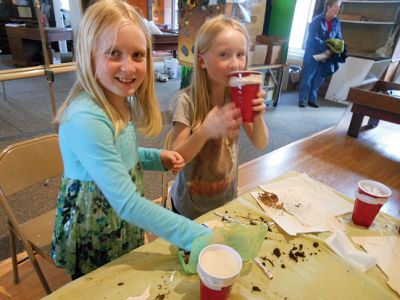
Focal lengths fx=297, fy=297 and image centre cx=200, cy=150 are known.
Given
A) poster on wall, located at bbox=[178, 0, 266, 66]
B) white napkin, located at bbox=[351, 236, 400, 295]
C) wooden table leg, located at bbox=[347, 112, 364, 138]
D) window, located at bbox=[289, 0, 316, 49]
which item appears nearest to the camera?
white napkin, located at bbox=[351, 236, 400, 295]

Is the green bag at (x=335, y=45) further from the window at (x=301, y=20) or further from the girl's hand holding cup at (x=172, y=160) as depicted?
the girl's hand holding cup at (x=172, y=160)

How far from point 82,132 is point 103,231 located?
0.35 m

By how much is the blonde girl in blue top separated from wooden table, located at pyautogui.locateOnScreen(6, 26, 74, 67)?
5071 mm

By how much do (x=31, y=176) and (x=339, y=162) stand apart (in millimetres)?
2822

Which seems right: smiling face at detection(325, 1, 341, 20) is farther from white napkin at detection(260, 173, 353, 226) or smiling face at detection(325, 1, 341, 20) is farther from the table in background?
white napkin at detection(260, 173, 353, 226)

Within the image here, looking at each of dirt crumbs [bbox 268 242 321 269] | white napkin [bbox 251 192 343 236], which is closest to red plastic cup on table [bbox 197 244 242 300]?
dirt crumbs [bbox 268 242 321 269]

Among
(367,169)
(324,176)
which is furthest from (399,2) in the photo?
(324,176)

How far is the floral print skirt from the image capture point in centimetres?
91

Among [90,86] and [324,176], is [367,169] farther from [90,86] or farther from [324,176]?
[90,86]

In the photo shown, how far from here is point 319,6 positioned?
17.9 feet

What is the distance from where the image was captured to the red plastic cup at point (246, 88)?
86 cm

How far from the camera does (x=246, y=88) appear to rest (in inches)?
34.5

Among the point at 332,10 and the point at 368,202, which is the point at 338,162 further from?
the point at 332,10

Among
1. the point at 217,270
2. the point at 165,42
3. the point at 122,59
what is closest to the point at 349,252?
the point at 217,270
